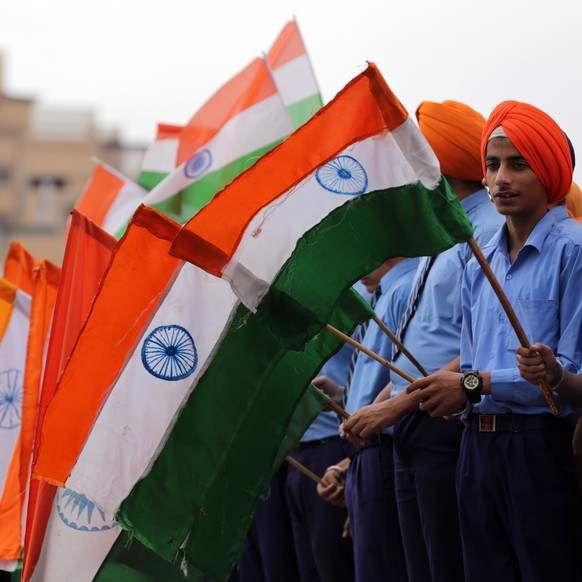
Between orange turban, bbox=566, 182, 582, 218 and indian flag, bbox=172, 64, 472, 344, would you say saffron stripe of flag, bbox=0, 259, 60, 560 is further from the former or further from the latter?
orange turban, bbox=566, 182, 582, 218

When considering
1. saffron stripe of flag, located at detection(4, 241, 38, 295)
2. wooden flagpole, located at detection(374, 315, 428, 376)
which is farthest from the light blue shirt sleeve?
saffron stripe of flag, located at detection(4, 241, 38, 295)

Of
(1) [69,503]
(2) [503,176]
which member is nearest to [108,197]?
(1) [69,503]

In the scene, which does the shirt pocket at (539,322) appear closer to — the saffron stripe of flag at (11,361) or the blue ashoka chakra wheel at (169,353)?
the blue ashoka chakra wheel at (169,353)

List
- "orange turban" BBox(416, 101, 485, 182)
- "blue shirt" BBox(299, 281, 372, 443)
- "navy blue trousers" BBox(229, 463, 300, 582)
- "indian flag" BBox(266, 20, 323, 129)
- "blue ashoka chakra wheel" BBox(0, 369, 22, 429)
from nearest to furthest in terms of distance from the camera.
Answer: "orange turban" BBox(416, 101, 485, 182) < "blue shirt" BBox(299, 281, 372, 443) < "navy blue trousers" BBox(229, 463, 300, 582) < "blue ashoka chakra wheel" BBox(0, 369, 22, 429) < "indian flag" BBox(266, 20, 323, 129)

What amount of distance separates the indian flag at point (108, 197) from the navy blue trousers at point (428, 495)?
4.57m

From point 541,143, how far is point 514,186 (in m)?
0.18

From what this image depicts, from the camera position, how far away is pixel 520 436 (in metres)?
4.66

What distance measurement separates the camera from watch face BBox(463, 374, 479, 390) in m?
4.67

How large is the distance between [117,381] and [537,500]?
5.76ft

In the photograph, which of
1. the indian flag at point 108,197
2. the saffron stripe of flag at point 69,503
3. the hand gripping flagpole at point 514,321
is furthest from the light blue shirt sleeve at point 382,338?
the indian flag at point 108,197

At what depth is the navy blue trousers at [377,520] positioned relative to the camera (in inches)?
225

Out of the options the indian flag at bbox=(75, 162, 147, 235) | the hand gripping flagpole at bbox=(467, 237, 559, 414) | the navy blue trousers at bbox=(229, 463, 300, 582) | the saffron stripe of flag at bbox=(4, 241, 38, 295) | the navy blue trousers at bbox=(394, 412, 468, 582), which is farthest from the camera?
the indian flag at bbox=(75, 162, 147, 235)

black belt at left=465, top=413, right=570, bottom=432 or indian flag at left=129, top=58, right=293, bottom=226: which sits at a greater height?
indian flag at left=129, top=58, right=293, bottom=226

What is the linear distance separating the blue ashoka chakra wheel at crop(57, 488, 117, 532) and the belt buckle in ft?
5.78
